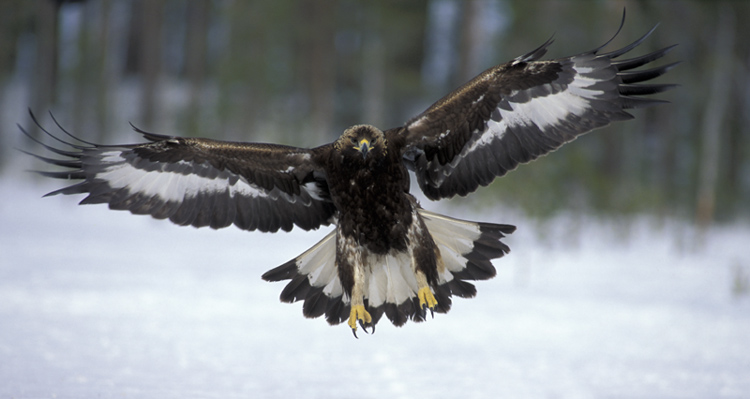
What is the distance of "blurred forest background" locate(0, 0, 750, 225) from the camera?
14312 millimetres

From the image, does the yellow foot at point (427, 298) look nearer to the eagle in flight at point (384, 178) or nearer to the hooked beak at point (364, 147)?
the eagle in flight at point (384, 178)

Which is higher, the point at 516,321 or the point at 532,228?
the point at 532,228

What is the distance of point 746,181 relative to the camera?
21.4 metres

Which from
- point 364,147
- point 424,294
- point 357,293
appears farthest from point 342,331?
point 364,147

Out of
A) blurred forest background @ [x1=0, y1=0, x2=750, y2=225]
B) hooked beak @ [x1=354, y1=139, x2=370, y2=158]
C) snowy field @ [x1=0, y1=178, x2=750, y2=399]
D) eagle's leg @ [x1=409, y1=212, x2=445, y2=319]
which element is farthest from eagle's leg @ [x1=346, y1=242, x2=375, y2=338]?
blurred forest background @ [x1=0, y1=0, x2=750, y2=225]

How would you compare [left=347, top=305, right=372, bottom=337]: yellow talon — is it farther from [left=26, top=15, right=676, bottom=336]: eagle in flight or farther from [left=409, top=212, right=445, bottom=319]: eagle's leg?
[left=409, top=212, right=445, bottom=319]: eagle's leg

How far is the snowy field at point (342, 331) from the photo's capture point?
5.11 metres

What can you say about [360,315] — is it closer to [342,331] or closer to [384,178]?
[384,178]

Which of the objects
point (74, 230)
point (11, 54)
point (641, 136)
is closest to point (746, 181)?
point (641, 136)

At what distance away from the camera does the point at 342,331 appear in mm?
7098

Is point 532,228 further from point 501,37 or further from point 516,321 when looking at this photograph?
point 501,37

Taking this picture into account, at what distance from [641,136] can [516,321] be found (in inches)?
710

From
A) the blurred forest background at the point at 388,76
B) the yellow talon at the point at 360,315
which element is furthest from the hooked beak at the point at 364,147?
the blurred forest background at the point at 388,76

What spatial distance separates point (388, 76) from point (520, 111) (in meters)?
15.8
